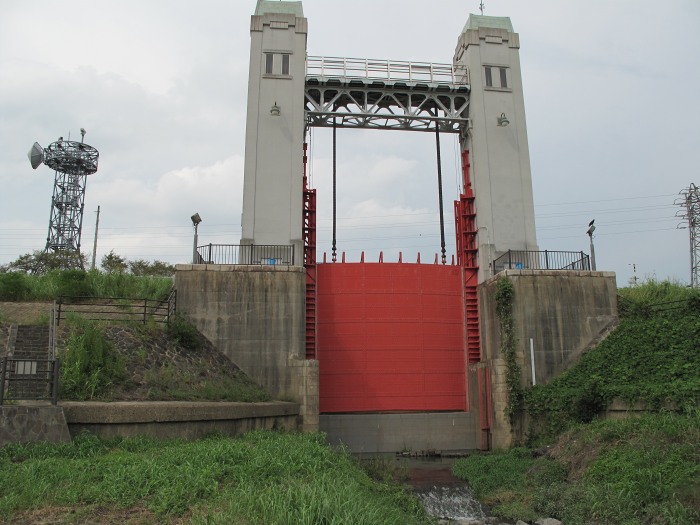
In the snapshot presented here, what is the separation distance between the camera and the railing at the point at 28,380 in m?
11.7

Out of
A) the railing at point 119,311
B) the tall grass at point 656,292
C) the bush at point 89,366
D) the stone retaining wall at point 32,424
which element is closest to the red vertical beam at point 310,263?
the railing at point 119,311

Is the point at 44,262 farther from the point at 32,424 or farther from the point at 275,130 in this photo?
the point at 32,424

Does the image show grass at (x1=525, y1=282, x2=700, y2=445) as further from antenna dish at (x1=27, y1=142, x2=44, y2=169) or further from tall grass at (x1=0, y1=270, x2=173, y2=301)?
antenna dish at (x1=27, y1=142, x2=44, y2=169)

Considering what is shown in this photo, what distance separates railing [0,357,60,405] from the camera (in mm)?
11678

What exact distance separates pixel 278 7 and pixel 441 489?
19.0 m

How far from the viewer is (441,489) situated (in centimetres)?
1648

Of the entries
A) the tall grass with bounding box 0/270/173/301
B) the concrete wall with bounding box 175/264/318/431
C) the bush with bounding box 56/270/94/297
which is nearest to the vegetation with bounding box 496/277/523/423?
the concrete wall with bounding box 175/264/318/431

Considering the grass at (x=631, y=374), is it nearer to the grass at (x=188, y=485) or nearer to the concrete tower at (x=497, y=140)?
the concrete tower at (x=497, y=140)

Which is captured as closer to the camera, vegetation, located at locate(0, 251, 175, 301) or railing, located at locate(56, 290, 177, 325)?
railing, located at locate(56, 290, 177, 325)

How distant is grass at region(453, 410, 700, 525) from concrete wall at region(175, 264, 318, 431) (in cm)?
620

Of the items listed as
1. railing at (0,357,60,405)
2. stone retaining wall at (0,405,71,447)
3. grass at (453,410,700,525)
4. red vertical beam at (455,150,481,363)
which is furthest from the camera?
red vertical beam at (455,150,481,363)

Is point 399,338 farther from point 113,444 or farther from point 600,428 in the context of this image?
point 113,444

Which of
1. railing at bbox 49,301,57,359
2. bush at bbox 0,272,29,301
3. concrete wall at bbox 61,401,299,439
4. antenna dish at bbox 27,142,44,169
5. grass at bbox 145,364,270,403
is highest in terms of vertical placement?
antenna dish at bbox 27,142,44,169

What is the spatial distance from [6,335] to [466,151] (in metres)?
17.5
